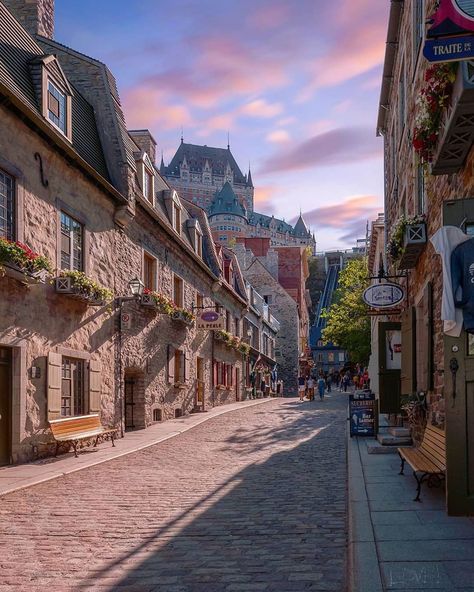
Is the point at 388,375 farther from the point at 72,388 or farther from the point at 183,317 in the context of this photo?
the point at 183,317

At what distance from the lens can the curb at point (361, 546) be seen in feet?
16.4

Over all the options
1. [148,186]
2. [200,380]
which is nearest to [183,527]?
[148,186]

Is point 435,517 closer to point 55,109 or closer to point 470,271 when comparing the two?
point 470,271

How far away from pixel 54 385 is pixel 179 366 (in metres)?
11.5

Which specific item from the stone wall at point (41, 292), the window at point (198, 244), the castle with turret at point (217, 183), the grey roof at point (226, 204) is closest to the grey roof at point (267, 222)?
the castle with turret at point (217, 183)

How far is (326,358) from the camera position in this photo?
108562 mm

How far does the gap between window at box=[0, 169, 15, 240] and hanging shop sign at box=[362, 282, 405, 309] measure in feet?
23.7

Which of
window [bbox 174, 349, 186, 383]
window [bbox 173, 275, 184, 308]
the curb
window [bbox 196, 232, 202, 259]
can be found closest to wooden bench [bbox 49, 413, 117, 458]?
the curb

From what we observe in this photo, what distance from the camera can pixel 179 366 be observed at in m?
24.8

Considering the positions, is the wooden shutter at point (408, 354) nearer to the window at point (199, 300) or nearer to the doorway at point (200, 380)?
the window at point (199, 300)

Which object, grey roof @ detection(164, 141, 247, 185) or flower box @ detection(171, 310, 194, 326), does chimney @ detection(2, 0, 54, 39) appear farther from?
grey roof @ detection(164, 141, 247, 185)

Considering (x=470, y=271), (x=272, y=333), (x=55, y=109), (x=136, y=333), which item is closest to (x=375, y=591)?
(x=470, y=271)

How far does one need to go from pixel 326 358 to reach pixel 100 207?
309ft

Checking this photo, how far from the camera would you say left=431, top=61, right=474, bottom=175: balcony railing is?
6211 millimetres
